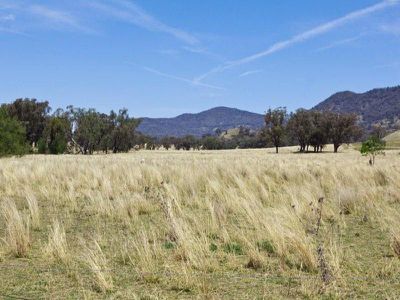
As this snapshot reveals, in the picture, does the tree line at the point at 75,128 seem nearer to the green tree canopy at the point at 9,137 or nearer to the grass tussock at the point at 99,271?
the green tree canopy at the point at 9,137

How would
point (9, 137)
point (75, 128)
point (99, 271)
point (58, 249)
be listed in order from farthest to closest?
point (75, 128)
point (9, 137)
point (58, 249)
point (99, 271)

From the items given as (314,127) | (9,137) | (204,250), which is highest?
(314,127)

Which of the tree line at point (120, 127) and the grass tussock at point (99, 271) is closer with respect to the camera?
the grass tussock at point (99, 271)

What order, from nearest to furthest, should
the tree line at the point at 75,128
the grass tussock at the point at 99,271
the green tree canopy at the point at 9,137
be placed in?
the grass tussock at the point at 99,271, the green tree canopy at the point at 9,137, the tree line at the point at 75,128

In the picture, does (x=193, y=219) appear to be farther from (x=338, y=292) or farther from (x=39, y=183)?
(x=39, y=183)

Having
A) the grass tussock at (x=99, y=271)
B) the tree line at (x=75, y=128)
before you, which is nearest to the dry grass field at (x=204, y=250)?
the grass tussock at (x=99, y=271)

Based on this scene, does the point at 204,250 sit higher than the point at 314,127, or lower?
lower

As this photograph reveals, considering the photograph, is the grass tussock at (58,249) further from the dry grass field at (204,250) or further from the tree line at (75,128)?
the tree line at (75,128)

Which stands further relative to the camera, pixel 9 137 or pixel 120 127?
pixel 120 127

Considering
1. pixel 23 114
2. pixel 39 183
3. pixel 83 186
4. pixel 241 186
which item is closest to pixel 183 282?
pixel 241 186

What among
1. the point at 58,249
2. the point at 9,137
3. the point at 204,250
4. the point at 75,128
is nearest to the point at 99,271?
the point at 58,249

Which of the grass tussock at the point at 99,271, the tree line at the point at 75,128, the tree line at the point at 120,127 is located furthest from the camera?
the tree line at the point at 120,127

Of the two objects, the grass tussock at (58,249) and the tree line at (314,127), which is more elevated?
the tree line at (314,127)

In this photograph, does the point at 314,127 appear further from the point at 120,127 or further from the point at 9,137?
the point at 9,137
